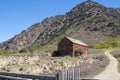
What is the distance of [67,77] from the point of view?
665 inches

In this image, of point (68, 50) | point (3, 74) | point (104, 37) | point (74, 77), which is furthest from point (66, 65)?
point (104, 37)

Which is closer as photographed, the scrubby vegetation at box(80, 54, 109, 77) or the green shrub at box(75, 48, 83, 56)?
the scrubby vegetation at box(80, 54, 109, 77)

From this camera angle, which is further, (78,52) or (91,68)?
(78,52)

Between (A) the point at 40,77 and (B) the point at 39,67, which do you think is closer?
(A) the point at 40,77

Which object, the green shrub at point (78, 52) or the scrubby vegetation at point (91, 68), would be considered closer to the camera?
Result: the scrubby vegetation at point (91, 68)

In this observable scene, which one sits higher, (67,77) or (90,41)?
(90,41)

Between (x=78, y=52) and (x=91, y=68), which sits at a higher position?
(x=78, y=52)

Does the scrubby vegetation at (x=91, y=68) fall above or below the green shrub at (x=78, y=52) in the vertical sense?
below

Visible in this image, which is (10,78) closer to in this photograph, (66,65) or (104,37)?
(66,65)

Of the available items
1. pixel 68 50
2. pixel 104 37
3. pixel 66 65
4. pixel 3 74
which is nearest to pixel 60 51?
pixel 68 50

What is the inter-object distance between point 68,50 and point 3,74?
67.2 metres

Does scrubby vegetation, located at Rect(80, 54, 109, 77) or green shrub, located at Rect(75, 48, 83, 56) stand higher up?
green shrub, located at Rect(75, 48, 83, 56)

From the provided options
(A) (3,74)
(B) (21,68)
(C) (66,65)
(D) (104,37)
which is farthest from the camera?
(D) (104,37)

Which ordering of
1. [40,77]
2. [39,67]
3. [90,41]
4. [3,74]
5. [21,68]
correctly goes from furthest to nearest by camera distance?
[90,41] < [39,67] < [21,68] < [3,74] < [40,77]
